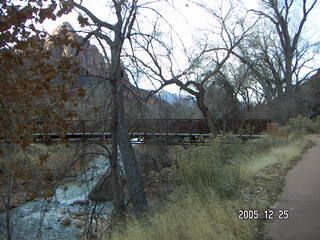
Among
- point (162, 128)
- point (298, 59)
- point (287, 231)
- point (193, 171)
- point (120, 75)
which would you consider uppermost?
point (298, 59)

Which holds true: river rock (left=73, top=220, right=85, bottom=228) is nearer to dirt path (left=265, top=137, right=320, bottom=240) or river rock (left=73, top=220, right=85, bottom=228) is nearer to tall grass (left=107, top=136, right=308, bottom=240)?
tall grass (left=107, top=136, right=308, bottom=240)

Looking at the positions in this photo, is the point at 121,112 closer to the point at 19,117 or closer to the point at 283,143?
the point at 19,117

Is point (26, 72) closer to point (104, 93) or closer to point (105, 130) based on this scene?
point (104, 93)

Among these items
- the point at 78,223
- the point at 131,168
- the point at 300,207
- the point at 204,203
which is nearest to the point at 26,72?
the point at 204,203

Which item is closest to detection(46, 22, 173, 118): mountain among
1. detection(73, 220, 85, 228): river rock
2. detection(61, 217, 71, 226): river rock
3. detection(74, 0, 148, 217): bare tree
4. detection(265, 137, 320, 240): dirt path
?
detection(74, 0, 148, 217): bare tree

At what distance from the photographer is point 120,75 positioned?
9906 mm

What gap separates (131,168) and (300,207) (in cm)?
491

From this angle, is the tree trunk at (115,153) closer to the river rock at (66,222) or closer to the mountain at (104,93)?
the mountain at (104,93)

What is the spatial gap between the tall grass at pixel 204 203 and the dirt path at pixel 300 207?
0.36 metres

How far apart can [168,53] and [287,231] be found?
5.03m

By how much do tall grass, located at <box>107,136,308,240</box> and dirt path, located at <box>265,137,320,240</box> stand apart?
0.36 meters

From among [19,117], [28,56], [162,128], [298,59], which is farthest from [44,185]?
[298,59]

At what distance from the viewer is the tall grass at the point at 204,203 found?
21.9 ft

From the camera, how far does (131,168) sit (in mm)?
11719
